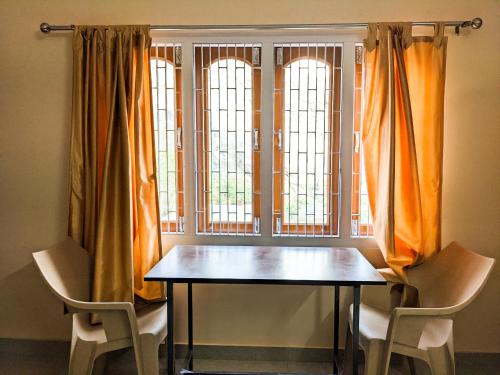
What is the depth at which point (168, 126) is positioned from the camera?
238cm

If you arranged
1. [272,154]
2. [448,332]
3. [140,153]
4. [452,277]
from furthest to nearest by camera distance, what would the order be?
[272,154]
[140,153]
[452,277]
[448,332]

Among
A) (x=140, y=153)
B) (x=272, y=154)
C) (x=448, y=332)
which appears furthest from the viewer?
(x=272, y=154)

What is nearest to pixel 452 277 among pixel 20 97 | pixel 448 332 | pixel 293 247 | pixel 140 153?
pixel 448 332

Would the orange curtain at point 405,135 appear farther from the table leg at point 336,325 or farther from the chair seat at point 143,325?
the chair seat at point 143,325

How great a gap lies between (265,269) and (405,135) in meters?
1.11

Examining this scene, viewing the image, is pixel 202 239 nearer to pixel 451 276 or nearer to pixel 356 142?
pixel 356 142

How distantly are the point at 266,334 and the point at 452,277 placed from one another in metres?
1.15

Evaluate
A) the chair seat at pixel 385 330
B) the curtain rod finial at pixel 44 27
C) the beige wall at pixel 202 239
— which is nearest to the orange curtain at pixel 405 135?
the beige wall at pixel 202 239

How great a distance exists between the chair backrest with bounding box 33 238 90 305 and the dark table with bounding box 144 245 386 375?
1.62ft

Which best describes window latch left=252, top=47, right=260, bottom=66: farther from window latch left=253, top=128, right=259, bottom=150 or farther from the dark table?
the dark table

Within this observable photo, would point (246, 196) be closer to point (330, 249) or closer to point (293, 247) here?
point (293, 247)

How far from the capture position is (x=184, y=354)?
242 cm

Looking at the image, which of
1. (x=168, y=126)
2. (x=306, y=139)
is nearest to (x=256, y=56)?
(x=306, y=139)

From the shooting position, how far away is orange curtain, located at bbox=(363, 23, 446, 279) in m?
2.08
